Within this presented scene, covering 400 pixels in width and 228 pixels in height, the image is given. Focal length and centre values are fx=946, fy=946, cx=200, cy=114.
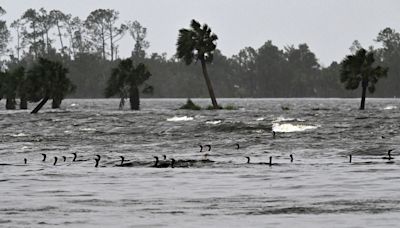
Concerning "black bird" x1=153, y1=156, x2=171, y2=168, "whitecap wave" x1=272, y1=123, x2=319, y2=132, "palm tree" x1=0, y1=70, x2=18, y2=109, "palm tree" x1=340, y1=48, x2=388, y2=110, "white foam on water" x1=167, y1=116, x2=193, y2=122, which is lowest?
"black bird" x1=153, y1=156, x2=171, y2=168

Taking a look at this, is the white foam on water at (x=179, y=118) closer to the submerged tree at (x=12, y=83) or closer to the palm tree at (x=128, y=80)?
the palm tree at (x=128, y=80)

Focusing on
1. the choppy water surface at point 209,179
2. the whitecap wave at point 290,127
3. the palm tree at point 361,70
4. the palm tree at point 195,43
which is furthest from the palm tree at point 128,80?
the whitecap wave at point 290,127

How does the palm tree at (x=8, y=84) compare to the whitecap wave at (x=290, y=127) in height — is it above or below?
above

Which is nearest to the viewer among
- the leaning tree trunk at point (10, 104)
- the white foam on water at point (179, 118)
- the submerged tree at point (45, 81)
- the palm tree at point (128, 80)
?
the white foam on water at point (179, 118)

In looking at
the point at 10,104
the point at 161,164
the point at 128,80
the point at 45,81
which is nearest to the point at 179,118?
the point at 45,81

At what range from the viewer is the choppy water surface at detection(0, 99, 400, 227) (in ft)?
58.2

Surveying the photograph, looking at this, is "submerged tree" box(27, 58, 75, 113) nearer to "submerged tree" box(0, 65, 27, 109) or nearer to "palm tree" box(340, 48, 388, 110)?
"submerged tree" box(0, 65, 27, 109)

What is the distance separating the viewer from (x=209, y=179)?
25.6m

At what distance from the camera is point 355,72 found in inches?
3211

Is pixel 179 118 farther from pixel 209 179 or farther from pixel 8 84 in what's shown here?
pixel 209 179

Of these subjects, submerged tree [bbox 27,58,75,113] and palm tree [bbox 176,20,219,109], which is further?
palm tree [bbox 176,20,219,109]

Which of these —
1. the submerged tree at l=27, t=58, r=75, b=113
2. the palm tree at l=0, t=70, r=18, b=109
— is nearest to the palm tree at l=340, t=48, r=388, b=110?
the submerged tree at l=27, t=58, r=75, b=113

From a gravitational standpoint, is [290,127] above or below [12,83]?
below

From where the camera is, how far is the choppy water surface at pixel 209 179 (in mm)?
17734
